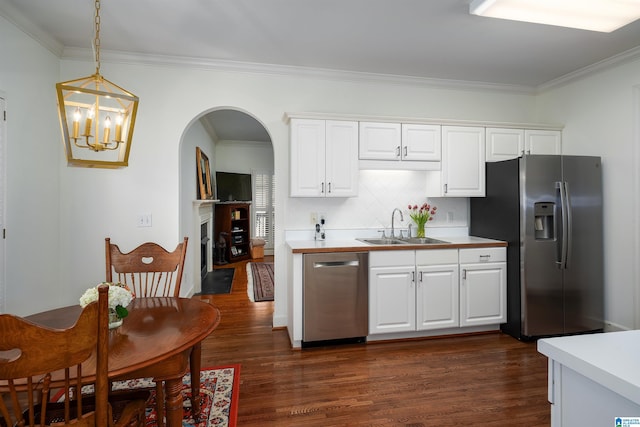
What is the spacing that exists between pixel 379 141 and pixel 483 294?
6.17 feet

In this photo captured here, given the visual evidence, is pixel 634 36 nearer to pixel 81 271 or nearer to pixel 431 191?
pixel 431 191

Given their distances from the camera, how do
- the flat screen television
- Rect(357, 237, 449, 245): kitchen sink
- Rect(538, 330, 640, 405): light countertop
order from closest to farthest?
Rect(538, 330, 640, 405): light countertop, Rect(357, 237, 449, 245): kitchen sink, the flat screen television

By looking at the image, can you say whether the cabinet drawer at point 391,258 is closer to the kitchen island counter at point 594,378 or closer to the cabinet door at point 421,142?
the cabinet door at point 421,142

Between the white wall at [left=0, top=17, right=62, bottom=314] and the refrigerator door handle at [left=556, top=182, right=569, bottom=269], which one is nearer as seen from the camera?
the white wall at [left=0, top=17, right=62, bottom=314]

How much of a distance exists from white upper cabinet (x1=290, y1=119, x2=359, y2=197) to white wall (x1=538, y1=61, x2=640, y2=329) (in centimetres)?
258

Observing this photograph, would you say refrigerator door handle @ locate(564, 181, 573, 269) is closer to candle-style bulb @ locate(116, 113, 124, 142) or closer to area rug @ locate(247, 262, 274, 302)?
area rug @ locate(247, 262, 274, 302)

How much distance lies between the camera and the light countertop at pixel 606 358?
2.51 ft

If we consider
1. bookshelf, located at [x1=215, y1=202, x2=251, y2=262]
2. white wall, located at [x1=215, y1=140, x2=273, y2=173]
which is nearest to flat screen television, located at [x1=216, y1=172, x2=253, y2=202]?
bookshelf, located at [x1=215, y1=202, x2=251, y2=262]

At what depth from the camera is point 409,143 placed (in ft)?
11.7

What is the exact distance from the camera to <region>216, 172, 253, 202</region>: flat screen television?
304 inches

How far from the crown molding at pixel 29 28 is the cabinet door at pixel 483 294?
4.28 m

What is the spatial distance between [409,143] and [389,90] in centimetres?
78

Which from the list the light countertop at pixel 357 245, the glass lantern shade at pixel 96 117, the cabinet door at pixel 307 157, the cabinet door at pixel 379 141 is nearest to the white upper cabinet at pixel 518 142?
the light countertop at pixel 357 245

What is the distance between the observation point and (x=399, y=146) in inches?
139
